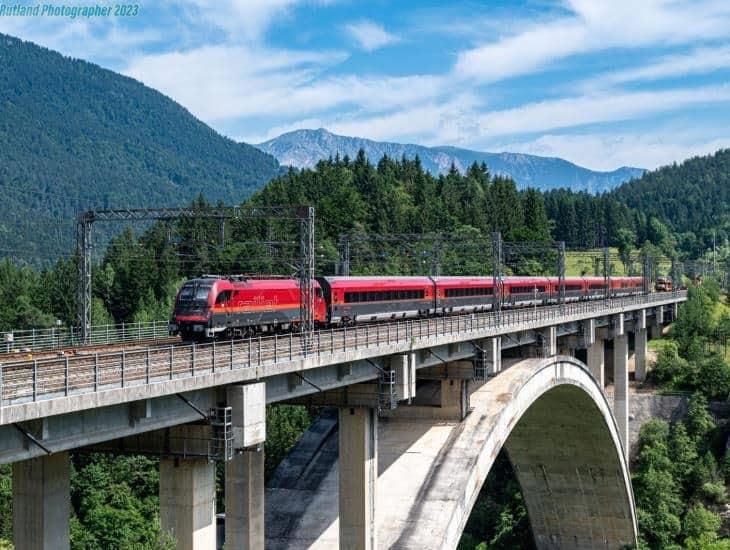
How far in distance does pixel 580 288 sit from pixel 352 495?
4820 cm

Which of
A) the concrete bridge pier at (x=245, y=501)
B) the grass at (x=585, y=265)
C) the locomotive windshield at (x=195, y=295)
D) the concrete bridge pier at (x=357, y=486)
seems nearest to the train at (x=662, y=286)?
the grass at (x=585, y=265)

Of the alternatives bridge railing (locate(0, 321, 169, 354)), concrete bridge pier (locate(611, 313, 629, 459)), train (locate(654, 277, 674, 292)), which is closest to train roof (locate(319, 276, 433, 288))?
bridge railing (locate(0, 321, 169, 354))

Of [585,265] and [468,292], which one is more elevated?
[585,265]

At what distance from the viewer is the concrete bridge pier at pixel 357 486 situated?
29.9m

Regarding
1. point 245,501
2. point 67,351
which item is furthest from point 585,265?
point 245,501

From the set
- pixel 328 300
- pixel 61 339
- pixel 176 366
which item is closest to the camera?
pixel 176 366

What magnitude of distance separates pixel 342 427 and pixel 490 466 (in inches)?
382

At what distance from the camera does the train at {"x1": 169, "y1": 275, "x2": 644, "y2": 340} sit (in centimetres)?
3450

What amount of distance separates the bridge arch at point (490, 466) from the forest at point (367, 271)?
5.56 meters

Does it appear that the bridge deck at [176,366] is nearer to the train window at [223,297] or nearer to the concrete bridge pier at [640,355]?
the train window at [223,297]

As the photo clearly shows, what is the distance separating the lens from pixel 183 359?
74.0 ft

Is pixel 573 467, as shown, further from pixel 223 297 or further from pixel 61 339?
pixel 61 339

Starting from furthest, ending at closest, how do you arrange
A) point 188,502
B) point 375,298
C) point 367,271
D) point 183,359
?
point 367,271
point 375,298
point 183,359
point 188,502

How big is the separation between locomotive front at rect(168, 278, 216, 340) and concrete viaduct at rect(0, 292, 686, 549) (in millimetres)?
4480
